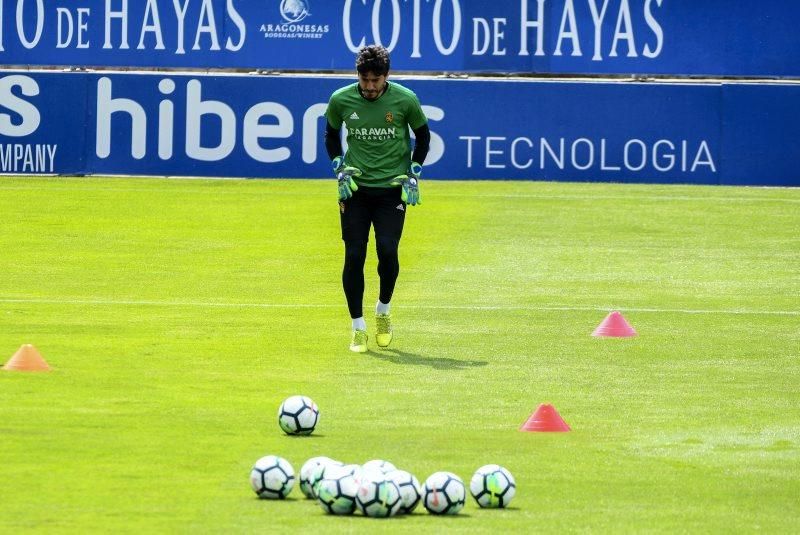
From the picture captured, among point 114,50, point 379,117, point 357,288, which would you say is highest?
point 114,50

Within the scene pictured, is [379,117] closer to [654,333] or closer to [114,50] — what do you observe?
[654,333]

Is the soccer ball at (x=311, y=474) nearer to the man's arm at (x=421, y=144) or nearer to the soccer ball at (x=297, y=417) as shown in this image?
the soccer ball at (x=297, y=417)

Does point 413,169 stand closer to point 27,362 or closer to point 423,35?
point 27,362

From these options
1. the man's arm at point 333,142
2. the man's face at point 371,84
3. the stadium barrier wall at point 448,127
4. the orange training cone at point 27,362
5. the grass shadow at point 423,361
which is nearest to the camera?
the orange training cone at point 27,362

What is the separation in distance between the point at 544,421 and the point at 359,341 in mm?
3511

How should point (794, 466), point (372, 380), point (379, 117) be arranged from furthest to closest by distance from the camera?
point (379, 117) → point (372, 380) → point (794, 466)

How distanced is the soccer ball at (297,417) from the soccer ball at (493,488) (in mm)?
1835

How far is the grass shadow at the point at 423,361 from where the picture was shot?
1234 cm

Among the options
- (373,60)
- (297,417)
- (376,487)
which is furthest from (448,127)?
(376,487)

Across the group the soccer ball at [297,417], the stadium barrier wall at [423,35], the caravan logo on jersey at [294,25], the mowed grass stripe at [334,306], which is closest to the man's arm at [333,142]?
the mowed grass stripe at [334,306]

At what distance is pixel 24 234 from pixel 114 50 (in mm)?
11081

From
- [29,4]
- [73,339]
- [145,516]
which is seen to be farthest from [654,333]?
[29,4]

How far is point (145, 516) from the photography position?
7543mm

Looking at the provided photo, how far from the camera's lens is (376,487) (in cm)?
751
